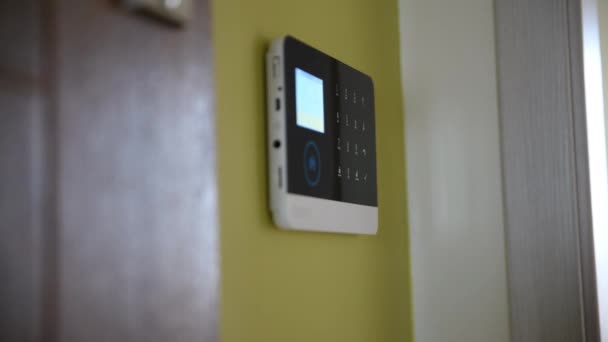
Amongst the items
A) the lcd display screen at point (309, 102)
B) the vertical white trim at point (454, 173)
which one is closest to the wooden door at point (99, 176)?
the lcd display screen at point (309, 102)

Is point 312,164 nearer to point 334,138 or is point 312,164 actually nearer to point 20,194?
point 334,138

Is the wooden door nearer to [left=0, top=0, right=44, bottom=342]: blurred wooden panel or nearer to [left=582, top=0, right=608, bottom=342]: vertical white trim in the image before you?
[left=0, top=0, right=44, bottom=342]: blurred wooden panel

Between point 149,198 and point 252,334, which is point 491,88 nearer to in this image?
point 252,334

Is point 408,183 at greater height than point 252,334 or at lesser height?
greater

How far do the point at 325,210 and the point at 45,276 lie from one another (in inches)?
29.5

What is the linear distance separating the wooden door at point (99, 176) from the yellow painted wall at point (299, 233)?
1.44 ft

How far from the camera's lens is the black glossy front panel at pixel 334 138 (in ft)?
3.55

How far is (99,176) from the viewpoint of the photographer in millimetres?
→ 475

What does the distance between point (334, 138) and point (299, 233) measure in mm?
192

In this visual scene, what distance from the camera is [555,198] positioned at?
1.51 m

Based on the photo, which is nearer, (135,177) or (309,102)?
(135,177)

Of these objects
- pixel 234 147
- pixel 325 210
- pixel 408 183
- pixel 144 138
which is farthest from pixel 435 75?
pixel 144 138

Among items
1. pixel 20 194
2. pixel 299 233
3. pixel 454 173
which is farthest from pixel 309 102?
A: pixel 20 194

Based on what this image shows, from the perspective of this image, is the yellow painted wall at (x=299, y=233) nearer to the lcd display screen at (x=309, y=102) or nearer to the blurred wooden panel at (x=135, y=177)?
the lcd display screen at (x=309, y=102)
